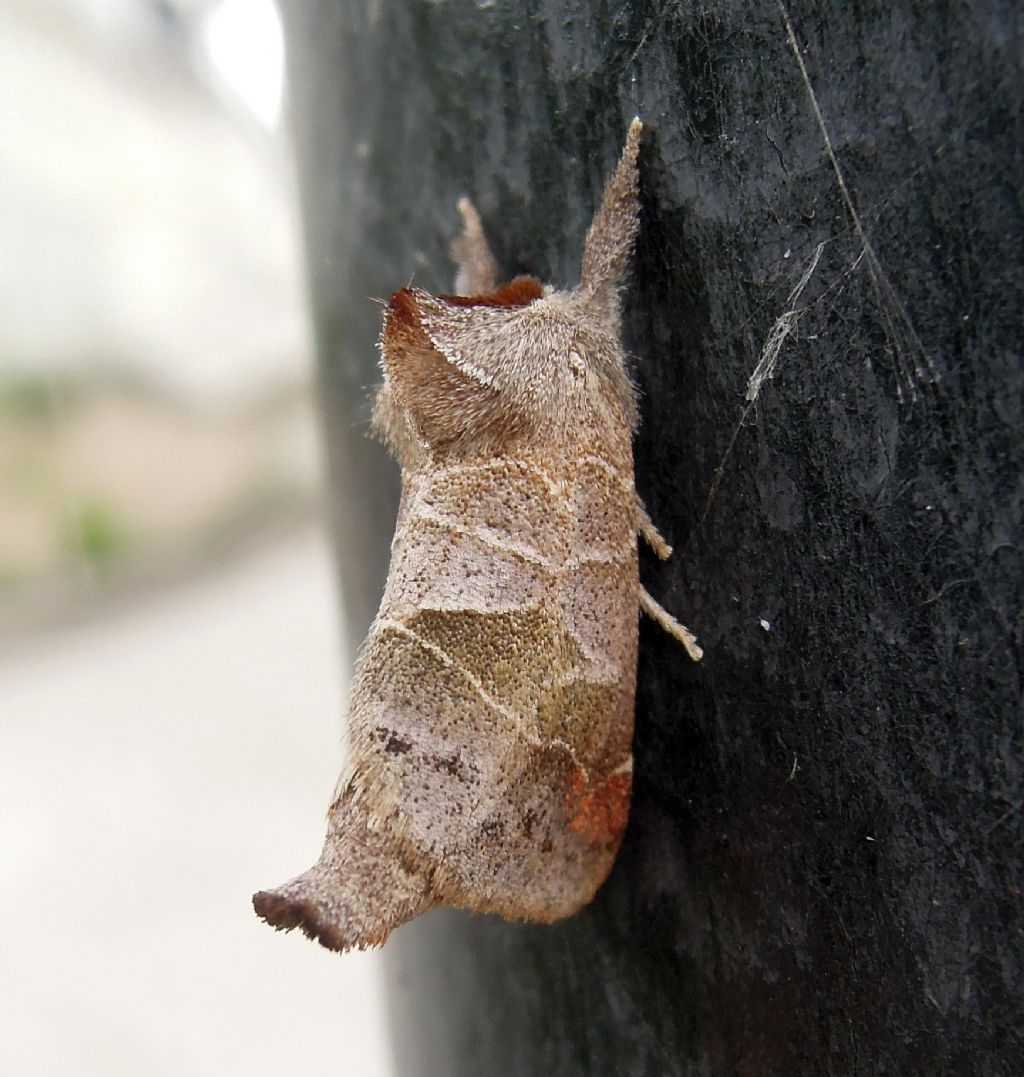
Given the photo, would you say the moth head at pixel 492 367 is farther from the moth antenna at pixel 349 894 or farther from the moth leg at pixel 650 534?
the moth antenna at pixel 349 894

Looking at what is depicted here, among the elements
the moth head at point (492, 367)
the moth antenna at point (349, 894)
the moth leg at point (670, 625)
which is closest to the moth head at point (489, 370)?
the moth head at point (492, 367)

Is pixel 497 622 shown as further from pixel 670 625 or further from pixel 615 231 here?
pixel 615 231

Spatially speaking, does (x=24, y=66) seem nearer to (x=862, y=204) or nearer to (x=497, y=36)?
(x=497, y=36)

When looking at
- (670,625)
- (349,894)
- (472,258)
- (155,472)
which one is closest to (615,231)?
(472,258)

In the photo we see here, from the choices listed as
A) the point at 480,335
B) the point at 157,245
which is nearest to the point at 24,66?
the point at 157,245

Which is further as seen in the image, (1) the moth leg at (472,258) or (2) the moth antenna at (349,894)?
(1) the moth leg at (472,258)

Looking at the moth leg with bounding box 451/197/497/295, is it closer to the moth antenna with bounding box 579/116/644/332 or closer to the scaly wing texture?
the scaly wing texture

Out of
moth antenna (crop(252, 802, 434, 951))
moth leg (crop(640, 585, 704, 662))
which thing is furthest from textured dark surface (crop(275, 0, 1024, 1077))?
moth antenna (crop(252, 802, 434, 951))
